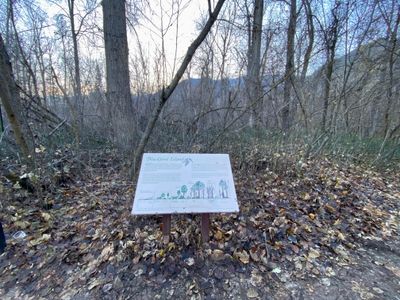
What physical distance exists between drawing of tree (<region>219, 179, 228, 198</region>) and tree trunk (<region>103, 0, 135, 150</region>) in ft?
10.0

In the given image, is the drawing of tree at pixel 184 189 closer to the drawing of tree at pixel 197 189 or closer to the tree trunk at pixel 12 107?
the drawing of tree at pixel 197 189

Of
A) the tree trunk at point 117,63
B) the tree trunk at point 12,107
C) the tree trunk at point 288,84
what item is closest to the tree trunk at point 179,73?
the tree trunk at point 117,63

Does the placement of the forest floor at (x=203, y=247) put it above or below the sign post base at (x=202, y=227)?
below

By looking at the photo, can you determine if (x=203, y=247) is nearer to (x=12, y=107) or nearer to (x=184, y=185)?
(x=184, y=185)

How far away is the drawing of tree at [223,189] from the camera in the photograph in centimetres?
242

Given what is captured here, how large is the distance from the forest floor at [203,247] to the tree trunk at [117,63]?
5.99 feet

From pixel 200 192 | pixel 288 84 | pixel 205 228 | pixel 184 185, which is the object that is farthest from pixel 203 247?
pixel 288 84

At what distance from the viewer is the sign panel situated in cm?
230

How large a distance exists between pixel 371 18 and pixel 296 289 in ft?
28.0

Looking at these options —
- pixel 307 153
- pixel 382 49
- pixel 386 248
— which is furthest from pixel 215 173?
pixel 382 49

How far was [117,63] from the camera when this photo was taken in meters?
5.33

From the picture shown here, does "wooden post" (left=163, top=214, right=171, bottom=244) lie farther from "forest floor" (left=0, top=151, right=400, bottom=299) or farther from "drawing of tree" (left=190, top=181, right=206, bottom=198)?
"drawing of tree" (left=190, top=181, right=206, bottom=198)

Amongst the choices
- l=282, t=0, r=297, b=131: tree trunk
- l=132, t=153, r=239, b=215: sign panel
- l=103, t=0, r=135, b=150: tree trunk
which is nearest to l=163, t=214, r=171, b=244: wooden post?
l=132, t=153, r=239, b=215: sign panel

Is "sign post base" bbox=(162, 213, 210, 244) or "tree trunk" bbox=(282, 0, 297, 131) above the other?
"tree trunk" bbox=(282, 0, 297, 131)
